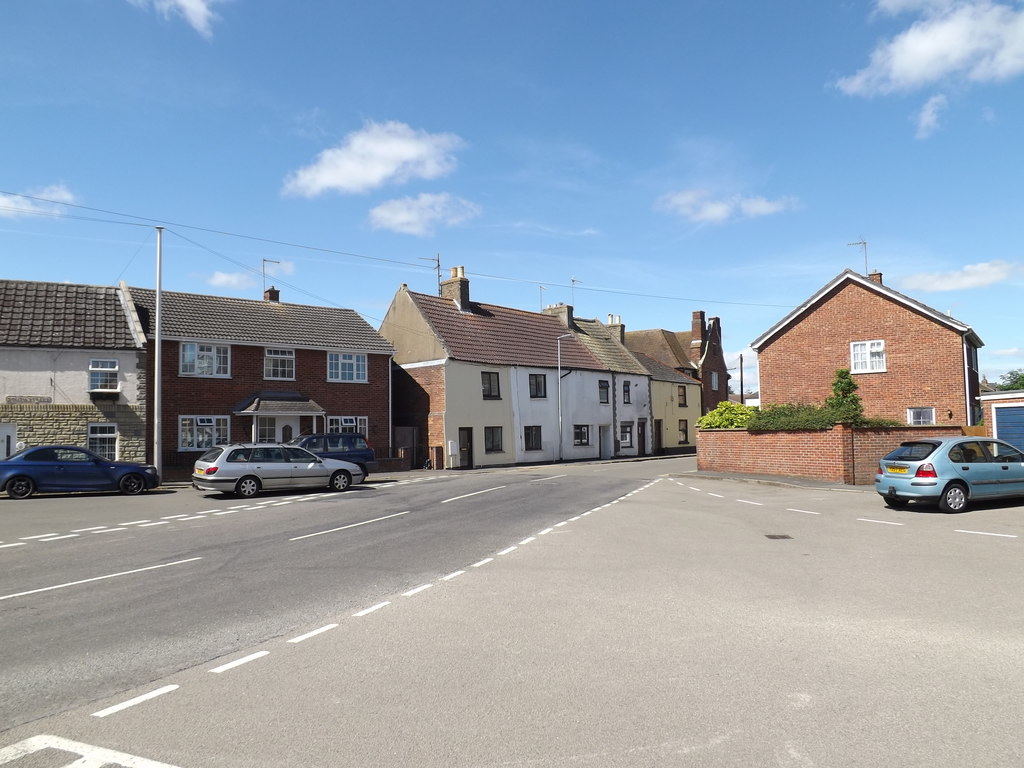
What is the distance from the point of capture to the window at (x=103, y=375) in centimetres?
2792

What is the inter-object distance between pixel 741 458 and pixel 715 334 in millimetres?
37864

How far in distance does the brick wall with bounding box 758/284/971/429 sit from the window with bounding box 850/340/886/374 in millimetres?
196

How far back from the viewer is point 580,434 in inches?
1822

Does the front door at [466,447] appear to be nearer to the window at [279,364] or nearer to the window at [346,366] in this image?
the window at [346,366]

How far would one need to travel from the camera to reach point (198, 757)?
432 centimetres

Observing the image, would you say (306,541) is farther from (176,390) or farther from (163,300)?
(163,300)

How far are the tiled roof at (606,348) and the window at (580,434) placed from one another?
4.52 metres

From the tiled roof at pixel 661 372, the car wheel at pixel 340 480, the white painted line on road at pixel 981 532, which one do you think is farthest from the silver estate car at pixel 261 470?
the tiled roof at pixel 661 372

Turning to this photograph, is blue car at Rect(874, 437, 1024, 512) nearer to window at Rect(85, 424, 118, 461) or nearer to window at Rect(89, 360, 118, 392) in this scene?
window at Rect(85, 424, 118, 461)

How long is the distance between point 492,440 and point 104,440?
18.8m

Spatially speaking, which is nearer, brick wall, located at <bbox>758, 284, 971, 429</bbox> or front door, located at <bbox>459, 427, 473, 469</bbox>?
brick wall, located at <bbox>758, 284, 971, 429</bbox>

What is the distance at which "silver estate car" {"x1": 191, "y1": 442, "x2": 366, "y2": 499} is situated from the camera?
21.4m

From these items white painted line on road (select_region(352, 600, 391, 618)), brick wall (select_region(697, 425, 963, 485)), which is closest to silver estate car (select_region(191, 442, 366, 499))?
brick wall (select_region(697, 425, 963, 485))

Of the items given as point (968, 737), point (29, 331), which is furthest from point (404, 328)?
point (968, 737)
